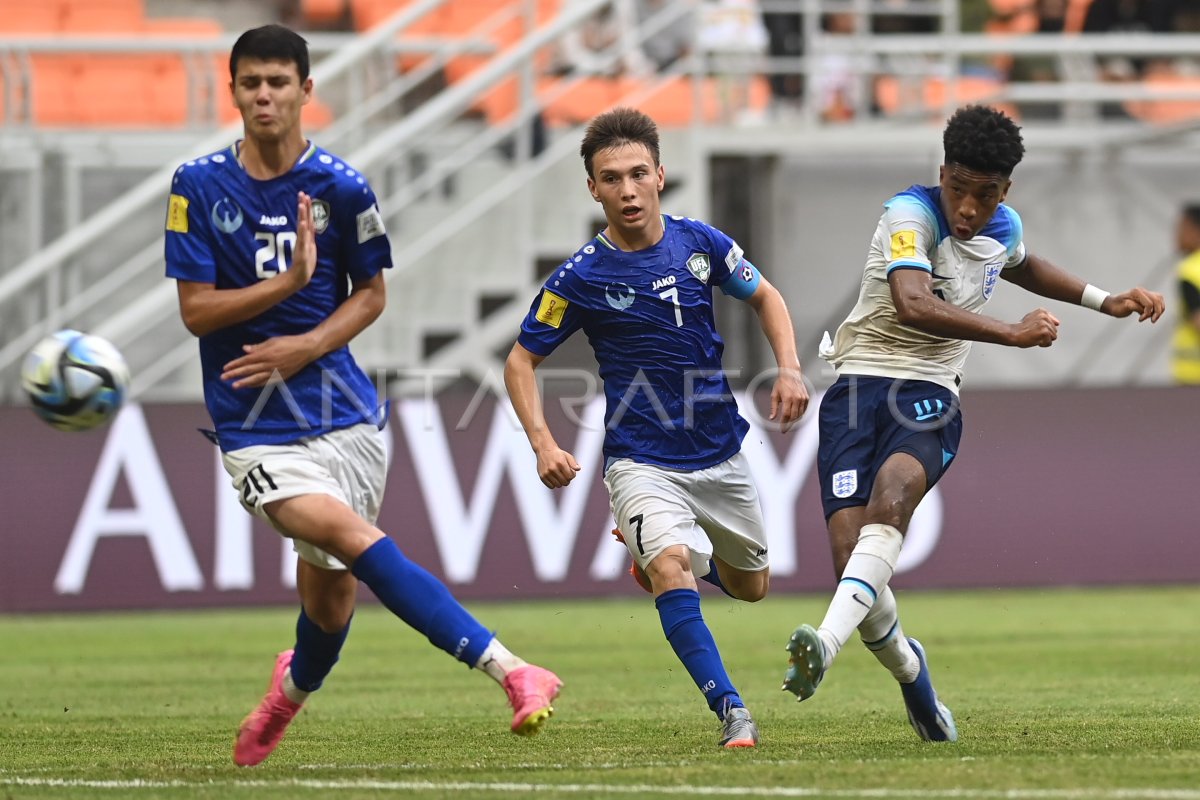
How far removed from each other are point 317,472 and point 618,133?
1854mm

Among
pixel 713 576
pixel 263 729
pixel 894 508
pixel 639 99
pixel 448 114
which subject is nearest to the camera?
pixel 263 729

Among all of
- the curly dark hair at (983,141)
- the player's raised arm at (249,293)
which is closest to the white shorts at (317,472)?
the player's raised arm at (249,293)

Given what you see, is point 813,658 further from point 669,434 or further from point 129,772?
point 129,772

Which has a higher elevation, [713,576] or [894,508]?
[894,508]

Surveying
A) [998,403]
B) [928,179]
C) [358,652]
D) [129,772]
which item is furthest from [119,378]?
[928,179]

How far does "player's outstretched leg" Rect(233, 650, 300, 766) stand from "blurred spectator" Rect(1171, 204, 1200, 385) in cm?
1070

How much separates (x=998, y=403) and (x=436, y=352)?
4837 mm

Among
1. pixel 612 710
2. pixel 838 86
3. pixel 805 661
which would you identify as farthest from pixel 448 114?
pixel 805 661

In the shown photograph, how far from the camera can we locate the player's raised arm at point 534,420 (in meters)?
6.65

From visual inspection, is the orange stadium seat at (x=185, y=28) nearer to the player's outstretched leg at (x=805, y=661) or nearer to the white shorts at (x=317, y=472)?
the white shorts at (x=317, y=472)

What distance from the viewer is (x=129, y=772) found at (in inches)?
245

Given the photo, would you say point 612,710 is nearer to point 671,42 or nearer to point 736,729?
point 736,729

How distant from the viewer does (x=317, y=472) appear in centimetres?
614

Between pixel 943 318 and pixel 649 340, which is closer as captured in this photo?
pixel 943 318
